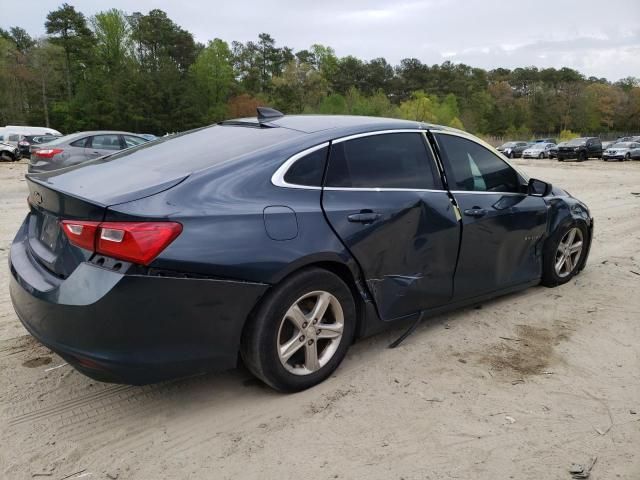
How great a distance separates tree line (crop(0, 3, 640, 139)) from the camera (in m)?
66.0

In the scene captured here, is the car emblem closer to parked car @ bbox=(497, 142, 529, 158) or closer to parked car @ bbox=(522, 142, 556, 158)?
parked car @ bbox=(522, 142, 556, 158)

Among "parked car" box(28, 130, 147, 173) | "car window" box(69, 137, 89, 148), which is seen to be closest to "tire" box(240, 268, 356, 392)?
"parked car" box(28, 130, 147, 173)

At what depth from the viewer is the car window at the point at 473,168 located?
386 cm

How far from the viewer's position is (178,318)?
8.32 ft

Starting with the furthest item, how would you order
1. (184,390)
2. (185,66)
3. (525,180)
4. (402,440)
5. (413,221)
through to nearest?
(185,66), (525,180), (413,221), (184,390), (402,440)

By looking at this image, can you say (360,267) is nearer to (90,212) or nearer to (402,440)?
(402,440)

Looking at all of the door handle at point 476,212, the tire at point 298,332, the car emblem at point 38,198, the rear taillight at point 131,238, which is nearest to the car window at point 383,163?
the door handle at point 476,212

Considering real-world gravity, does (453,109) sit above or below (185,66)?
below

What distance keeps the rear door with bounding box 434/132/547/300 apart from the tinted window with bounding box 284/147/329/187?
3.61 ft

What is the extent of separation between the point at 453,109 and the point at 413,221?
311 ft

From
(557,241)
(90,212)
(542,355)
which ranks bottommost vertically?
(542,355)

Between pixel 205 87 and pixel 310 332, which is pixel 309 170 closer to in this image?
pixel 310 332

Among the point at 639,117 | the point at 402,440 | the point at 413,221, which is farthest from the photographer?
the point at 639,117

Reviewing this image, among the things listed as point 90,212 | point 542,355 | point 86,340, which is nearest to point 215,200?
point 90,212
